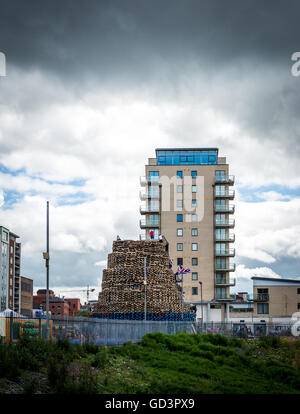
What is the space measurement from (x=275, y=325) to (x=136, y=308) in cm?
1420

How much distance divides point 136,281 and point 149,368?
25.0 m

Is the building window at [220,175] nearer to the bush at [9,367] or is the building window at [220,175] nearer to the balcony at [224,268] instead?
the balcony at [224,268]

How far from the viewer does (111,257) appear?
51531 mm

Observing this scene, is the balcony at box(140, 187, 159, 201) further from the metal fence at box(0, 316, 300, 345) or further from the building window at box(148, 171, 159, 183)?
the metal fence at box(0, 316, 300, 345)

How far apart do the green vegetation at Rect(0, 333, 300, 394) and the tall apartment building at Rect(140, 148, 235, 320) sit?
62562mm

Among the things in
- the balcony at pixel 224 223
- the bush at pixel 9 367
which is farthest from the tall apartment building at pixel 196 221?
the bush at pixel 9 367

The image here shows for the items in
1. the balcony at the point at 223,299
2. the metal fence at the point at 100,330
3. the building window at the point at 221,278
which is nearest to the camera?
the metal fence at the point at 100,330

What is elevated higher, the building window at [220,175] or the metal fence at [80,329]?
the building window at [220,175]

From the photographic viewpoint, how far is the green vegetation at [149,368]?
53.6 feet

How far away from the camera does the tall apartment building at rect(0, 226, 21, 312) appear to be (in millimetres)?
133500

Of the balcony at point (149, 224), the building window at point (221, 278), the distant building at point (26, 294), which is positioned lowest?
the distant building at point (26, 294)

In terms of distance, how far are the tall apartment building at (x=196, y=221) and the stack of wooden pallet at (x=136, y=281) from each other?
43.4m
